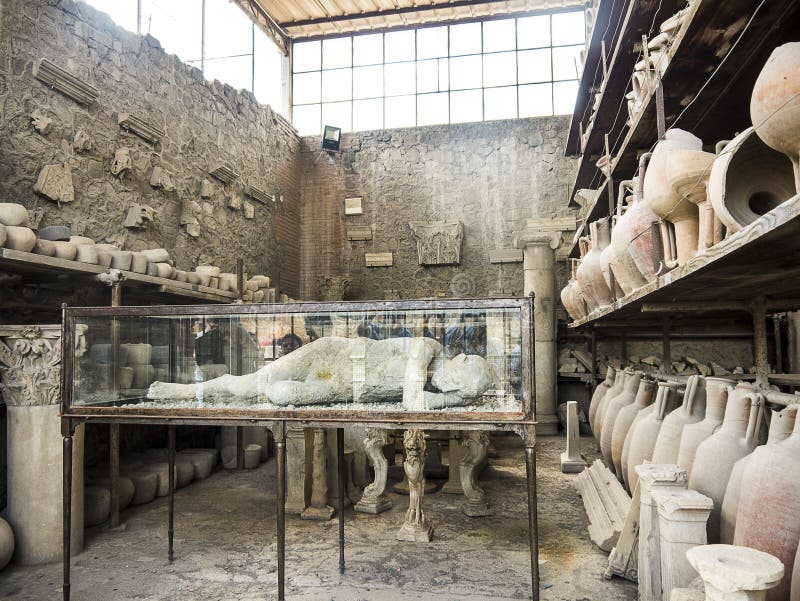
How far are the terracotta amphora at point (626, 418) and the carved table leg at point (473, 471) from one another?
1091 millimetres

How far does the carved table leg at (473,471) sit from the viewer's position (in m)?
4.75

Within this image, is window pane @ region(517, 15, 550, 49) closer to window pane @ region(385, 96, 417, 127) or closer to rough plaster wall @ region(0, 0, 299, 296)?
window pane @ region(385, 96, 417, 127)

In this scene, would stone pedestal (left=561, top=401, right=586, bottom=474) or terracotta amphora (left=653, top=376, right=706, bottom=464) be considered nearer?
terracotta amphora (left=653, top=376, right=706, bottom=464)

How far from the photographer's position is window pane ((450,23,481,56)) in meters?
11.4

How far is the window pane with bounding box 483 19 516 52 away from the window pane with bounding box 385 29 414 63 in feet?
4.90

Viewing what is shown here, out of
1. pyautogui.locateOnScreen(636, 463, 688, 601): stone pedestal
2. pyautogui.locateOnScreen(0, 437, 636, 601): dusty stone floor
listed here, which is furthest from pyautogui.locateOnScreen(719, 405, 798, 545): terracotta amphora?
pyautogui.locateOnScreen(0, 437, 636, 601): dusty stone floor

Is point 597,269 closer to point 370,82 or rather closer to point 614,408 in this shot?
point 614,408

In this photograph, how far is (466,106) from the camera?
37.2 feet

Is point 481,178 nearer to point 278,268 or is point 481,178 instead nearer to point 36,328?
point 278,268

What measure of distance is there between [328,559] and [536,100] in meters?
9.72

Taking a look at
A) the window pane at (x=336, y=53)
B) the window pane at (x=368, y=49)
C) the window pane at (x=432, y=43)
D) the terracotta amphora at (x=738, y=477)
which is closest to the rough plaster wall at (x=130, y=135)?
the window pane at (x=336, y=53)

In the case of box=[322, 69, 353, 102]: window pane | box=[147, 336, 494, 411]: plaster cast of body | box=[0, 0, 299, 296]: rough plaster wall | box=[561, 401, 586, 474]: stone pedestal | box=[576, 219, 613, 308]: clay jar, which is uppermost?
box=[322, 69, 353, 102]: window pane

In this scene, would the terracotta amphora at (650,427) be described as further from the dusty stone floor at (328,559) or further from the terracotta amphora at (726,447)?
the terracotta amphora at (726,447)

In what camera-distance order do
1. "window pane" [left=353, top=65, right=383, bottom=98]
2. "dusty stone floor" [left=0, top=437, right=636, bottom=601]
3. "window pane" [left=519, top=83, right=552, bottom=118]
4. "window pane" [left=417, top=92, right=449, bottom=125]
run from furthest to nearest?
"window pane" [left=353, top=65, right=383, bottom=98] < "window pane" [left=417, top=92, right=449, bottom=125] < "window pane" [left=519, top=83, right=552, bottom=118] < "dusty stone floor" [left=0, top=437, right=636, bottom=601]
